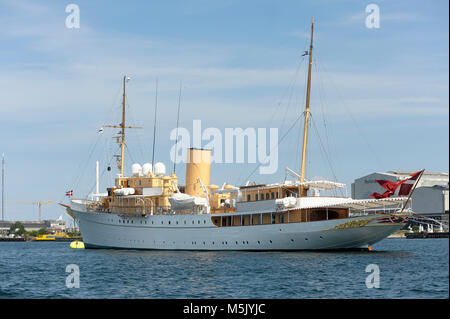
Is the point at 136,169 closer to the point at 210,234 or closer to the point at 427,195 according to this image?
the point at 210,234

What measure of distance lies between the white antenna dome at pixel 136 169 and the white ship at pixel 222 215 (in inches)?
4.3

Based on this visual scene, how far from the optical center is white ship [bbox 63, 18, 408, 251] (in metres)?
51.0

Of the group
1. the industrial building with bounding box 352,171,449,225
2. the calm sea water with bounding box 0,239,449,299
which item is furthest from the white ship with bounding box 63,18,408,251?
the industrial building with bounding box 352,171,449,225

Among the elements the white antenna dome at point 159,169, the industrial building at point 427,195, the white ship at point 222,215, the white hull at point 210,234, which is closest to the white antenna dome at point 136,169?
the white ship at point 222,215

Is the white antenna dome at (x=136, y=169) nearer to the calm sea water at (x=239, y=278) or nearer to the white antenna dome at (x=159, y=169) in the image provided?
the white antenna dome at (x=159, y=169)

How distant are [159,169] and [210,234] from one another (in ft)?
38.3

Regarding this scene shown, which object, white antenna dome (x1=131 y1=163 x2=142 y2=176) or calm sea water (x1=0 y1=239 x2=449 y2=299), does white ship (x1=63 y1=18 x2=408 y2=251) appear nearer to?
white antenna dome (x1=131 y1=163 x2=142 y2=176)

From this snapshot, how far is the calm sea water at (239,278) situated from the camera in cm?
2862

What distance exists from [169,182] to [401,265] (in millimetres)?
30280

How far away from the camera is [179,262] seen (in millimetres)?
44812

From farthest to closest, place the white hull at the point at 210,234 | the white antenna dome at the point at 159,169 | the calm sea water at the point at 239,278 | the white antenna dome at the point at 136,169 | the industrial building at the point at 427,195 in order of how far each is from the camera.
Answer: the industrial building at the point at 427,195 < the white antenna dome at the point at 136,169 < the white antenna dome at the point at 159,169 < the white hull at the point at 210,234 < the calm sea water at the point at 239,278

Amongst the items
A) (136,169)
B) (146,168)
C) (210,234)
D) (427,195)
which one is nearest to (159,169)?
(146,168)
